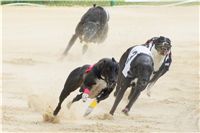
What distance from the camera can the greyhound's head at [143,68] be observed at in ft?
29.9

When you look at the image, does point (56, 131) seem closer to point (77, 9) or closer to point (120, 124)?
point (120, 124)

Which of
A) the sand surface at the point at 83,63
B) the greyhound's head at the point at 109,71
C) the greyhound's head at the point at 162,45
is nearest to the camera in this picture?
the greyhound's head at the point at 109,71

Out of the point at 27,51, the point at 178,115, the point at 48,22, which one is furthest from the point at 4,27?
the point at 178,115

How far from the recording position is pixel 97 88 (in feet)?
25.4

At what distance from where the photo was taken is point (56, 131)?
7.45 metres

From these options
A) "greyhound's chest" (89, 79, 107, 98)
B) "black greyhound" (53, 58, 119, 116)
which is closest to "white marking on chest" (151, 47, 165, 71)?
"black greyhound" (53, 58, 119, 116)

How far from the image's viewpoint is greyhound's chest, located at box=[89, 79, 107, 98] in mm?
7664

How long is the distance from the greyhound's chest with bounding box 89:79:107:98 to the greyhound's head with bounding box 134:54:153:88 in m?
1.47

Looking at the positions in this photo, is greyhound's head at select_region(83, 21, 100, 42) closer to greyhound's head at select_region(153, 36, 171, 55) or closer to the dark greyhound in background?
the dark greyhound in background

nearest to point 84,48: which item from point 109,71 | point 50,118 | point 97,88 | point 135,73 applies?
point 135,73

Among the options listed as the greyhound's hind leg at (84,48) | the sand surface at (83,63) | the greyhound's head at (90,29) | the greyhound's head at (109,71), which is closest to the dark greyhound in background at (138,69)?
the sand surface at (83,63)

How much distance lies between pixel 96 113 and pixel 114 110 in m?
0.32

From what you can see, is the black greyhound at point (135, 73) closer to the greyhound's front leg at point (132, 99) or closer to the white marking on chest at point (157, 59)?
the greyhound's front leg at point (132, 99)

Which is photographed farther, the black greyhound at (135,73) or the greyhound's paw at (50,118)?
the black greyhound at (135,73)
